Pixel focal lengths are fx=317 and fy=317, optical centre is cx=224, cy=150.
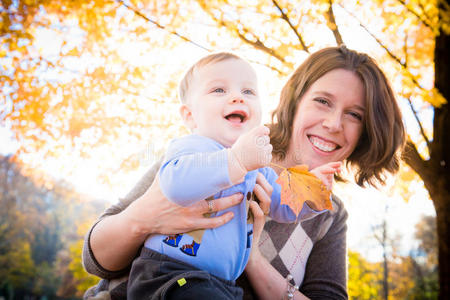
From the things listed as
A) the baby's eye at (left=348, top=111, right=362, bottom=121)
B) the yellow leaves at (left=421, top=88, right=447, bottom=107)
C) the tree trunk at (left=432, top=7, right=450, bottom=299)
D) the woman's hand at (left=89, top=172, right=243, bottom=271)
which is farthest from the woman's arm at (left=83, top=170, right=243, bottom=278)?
the tree trunk at (left=432, top=7, right=450, bottom=299)

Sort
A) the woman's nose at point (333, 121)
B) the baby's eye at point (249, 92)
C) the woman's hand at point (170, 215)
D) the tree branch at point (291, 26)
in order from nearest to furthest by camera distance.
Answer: the woman's hand at point (170, 215), the baby's eye at point (249, 92), the woman's nose at point (333, 121), the tree branch at point (291, 26)

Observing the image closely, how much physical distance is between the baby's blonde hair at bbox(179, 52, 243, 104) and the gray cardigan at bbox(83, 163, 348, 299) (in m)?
0.50

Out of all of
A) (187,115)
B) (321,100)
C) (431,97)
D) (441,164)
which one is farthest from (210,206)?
(441,164)

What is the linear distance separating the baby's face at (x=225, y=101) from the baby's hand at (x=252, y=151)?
311 millimetres

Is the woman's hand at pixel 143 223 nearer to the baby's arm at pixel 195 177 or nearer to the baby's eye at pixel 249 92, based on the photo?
the baby's arm at pixel 195 177

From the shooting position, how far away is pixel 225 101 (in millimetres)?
1508

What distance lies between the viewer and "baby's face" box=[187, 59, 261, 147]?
4.94ft

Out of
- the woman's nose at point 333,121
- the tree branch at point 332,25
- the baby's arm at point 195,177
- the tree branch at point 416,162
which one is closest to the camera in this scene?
the baby's arm at point 195,177

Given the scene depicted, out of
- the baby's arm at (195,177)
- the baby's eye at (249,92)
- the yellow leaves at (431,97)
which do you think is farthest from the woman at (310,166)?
the yellow leaves at (431,97)

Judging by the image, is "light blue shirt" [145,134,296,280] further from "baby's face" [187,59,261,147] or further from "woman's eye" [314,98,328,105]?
"woman's eye" [314,98,328,105]

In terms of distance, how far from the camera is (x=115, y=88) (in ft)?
14.9

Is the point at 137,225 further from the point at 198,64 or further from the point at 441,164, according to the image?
the point at 441,164

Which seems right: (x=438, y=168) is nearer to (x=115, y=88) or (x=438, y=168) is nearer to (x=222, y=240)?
(x=222, y=240)

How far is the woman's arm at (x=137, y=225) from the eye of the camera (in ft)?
4.48
